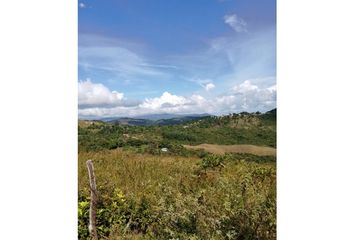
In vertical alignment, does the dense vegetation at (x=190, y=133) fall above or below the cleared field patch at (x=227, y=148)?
above

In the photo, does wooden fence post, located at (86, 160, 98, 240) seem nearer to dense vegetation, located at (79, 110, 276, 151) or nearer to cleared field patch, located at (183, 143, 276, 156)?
dense vegetation, located at (79, 110, 276, 151)

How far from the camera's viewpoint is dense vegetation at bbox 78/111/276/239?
2586 millimetres

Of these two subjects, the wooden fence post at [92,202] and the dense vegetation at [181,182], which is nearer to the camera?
the dense vegetation at [181,182]

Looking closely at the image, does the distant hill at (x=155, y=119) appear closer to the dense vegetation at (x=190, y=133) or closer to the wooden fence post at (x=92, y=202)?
the dense vegetation at (x=190, y=133)

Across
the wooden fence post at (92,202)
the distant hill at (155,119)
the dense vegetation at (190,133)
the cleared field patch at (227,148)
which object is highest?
the distant hill at (155,119)

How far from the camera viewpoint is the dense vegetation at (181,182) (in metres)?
2.59

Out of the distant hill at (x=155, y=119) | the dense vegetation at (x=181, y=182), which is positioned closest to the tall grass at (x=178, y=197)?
the dense vegetation at (x=181, y=182)

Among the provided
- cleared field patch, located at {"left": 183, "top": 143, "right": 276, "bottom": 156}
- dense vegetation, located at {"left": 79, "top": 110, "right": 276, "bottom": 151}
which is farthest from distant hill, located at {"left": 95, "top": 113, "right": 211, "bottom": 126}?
cleared field patch, located at {"left": 183, "top": 143, "right": 276, "bottom": 156}

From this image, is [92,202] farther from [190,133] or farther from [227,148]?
[227,148]

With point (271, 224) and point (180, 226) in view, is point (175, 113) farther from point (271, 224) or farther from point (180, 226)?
point (271, 224)
